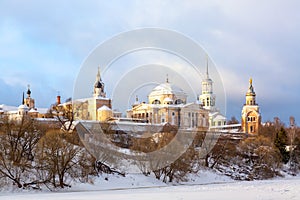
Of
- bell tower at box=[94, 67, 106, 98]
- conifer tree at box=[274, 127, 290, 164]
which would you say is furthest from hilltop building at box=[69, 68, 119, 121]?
conifer tree at box=[274, 127, 290, 164]

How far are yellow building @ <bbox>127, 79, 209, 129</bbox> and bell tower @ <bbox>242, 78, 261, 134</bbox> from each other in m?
16.3

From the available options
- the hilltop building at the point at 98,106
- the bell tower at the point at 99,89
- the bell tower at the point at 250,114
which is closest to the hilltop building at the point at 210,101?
A: the bell tower at the point at 250,114

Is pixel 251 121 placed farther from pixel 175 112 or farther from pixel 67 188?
pixel 67 188

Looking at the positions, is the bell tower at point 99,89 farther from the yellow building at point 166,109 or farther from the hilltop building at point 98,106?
the yellow building at point 166,109

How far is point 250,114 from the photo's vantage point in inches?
3925

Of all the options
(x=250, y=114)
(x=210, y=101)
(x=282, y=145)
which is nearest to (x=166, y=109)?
(x=210, y=101)

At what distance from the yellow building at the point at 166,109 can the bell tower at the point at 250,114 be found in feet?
53.3

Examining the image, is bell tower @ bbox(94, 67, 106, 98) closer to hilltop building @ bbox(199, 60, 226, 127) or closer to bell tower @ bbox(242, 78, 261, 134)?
hilltop building @ bbox(199, 60, 226, 127)

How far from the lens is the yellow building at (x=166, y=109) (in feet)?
259

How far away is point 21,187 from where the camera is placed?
122 ft

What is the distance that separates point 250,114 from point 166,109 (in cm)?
2276

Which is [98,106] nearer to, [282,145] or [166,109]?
[166,109]

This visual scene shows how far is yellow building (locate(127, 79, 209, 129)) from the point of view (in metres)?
78.9

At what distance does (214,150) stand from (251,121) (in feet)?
147
